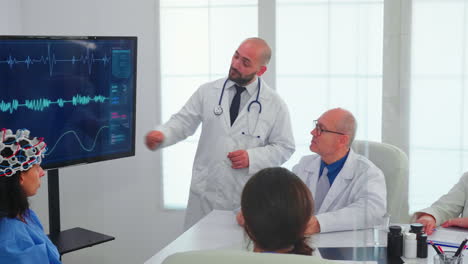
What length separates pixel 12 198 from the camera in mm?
1908

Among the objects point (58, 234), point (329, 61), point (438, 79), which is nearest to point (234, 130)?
point (329, 61)

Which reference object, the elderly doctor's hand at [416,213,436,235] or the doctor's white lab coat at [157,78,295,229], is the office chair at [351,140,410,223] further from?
the doctor's white lab coat at [157,78,295,229]

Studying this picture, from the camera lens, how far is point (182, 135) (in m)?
2.61

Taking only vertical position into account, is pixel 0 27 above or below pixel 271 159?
above

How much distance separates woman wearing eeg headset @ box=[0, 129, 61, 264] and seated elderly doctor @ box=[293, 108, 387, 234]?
798mm

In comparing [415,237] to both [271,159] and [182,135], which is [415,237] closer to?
[271,159]

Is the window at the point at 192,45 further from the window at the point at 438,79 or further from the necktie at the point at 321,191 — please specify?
the window at the point at 438,79

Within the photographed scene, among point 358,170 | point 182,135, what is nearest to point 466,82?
point 358,170

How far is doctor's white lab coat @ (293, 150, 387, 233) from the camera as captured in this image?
157cm

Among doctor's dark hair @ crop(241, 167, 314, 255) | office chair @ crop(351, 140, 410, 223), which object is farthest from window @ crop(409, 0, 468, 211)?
doctor's dark hair @ crop(241, 167, 314, 255)

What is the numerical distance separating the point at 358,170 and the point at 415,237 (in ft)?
0.76

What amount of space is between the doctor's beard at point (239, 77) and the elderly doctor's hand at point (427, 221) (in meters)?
0.82

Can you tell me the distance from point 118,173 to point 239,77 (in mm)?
1120

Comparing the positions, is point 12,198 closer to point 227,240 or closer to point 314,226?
point 227,240
